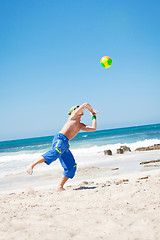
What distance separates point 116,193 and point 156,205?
823 mm

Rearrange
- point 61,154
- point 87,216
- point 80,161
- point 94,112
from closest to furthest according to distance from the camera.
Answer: point 87,216 → point 61,154 → point 94,112 → point 80,161

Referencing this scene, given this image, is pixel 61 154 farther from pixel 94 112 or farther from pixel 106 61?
pixel 106 61

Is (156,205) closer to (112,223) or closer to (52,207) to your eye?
(112,223)

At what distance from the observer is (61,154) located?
4410mm

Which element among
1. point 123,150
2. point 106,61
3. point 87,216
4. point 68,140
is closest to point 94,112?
point 68,140

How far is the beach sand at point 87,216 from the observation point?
2.44 m

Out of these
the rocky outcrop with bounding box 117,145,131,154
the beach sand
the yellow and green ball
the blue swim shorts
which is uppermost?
the yellow and green ball

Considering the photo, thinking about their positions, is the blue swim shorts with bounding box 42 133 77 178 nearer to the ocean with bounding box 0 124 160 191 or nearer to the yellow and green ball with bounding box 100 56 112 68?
the ocean with bounding box 0 124 160 191

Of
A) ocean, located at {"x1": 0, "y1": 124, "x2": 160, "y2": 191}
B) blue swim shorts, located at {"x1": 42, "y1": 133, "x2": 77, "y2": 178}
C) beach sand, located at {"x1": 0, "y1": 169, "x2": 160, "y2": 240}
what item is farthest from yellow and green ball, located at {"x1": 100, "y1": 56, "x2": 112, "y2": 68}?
beach sand, located at {"x1": 0, "y1": 169, "x2": 160, "y2": 240}

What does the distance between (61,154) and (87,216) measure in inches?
65.2

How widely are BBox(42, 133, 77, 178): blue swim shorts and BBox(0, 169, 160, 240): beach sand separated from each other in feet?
2.14

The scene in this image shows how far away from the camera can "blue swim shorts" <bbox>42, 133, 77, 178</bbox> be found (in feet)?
14.0

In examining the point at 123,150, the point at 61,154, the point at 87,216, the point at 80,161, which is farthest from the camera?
the point at 123,150

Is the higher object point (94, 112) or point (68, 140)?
point (94, 112)
